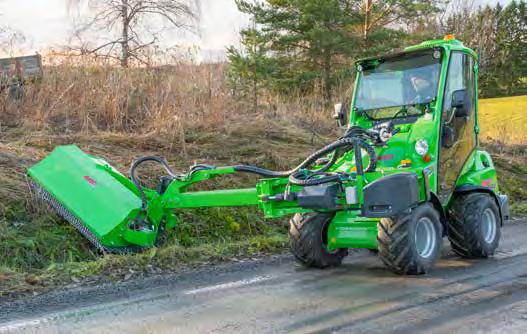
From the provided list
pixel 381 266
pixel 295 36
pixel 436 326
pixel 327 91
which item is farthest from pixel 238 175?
pixel 295 36

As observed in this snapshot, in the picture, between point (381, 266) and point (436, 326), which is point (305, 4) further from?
point (436, 326)

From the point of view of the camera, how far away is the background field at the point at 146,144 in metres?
6.74

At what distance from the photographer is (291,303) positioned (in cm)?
517

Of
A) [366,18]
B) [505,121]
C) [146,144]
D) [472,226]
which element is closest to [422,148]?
[472,226]

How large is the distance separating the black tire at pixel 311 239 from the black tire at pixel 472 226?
5.04ft

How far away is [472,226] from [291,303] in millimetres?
2788

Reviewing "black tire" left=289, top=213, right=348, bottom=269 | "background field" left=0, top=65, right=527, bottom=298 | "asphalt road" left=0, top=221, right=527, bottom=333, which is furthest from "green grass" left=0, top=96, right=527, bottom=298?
"black tire" left=289, top=213, right=348, bottom=269

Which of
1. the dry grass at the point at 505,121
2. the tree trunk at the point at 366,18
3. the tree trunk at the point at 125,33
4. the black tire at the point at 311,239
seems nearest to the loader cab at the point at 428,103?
the black tire at the point at 311,239

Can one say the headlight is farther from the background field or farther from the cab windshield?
the background field

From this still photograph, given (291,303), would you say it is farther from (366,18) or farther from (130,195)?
(366,18)

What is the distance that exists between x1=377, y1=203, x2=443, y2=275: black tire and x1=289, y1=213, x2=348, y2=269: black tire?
798 mm

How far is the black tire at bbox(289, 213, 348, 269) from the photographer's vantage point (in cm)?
644

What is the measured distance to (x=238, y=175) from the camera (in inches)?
398

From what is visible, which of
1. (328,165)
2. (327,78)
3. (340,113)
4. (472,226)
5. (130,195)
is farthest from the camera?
(327,78)
